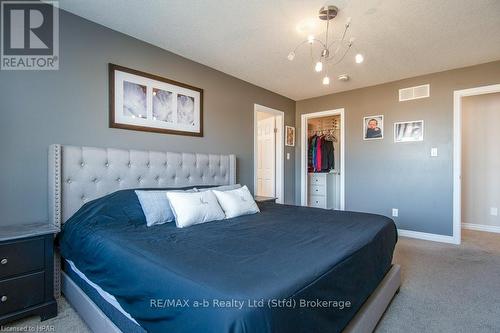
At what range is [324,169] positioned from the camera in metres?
5.12

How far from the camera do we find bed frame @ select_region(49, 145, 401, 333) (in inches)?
61.6

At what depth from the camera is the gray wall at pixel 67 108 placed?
1.94 metres

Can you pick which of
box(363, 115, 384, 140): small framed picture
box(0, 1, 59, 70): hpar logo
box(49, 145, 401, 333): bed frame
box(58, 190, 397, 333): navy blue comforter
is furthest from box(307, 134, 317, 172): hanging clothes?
box(0, 1, 59, 70): hpar logo

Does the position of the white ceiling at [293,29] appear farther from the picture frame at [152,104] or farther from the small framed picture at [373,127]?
the small framed picture at [373,127]

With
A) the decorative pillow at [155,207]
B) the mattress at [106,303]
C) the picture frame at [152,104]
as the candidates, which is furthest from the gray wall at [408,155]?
the mattress at [106,303]

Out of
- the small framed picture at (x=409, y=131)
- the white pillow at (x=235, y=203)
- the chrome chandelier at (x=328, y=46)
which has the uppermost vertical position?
the chrome chandelier at (x=328, y=46)

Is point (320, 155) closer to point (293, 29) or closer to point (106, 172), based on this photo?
point (293, 29)

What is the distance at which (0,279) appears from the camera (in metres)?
1.60

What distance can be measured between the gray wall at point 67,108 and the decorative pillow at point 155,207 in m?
0.71

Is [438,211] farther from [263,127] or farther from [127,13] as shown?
[127,13]

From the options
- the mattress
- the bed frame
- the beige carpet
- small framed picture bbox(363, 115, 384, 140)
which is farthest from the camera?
small framed picture bbox(363, 115, 384, 140)

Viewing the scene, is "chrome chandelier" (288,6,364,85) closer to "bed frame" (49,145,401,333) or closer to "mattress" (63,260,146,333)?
"bed frame" (49,145,401,333)

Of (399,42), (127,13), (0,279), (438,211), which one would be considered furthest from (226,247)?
(438,211)

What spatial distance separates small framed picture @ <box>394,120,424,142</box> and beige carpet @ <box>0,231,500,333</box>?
1.59m
